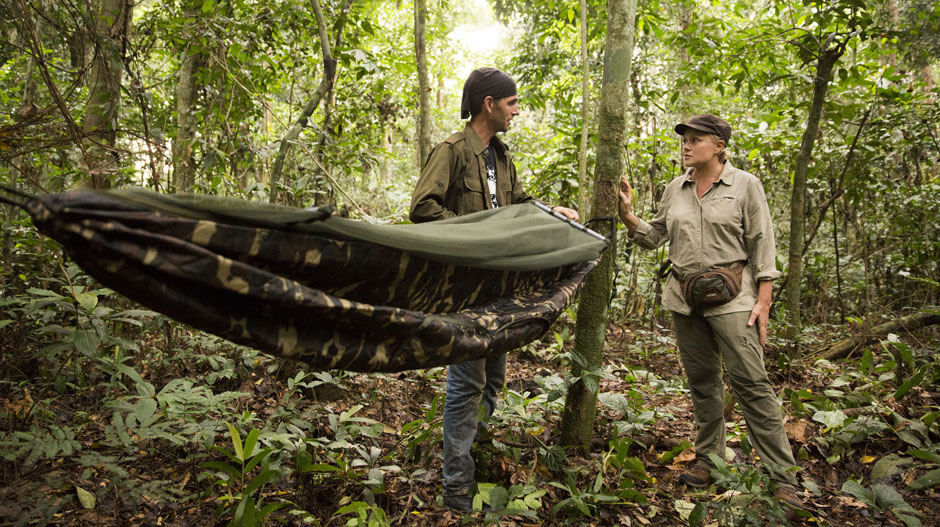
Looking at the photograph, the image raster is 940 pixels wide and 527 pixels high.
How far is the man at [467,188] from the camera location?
2.22m

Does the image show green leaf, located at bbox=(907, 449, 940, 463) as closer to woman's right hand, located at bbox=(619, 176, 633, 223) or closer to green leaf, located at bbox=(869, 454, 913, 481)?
green leaf, located at bbox=(869, 454, 913, 481)

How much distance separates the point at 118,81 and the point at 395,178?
442 inches

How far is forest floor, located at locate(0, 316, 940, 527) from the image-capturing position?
2061 millimetres

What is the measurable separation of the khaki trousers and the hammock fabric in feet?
3.17

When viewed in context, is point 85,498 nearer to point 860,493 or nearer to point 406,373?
point 406,373

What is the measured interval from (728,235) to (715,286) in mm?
280

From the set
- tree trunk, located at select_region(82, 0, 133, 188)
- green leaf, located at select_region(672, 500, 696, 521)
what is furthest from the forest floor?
tree trunk, located at select_region(82, 0, 133, 188)

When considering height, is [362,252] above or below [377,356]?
above

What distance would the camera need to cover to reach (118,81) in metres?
3.34

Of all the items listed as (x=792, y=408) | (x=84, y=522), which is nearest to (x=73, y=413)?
(x=84, y=522)

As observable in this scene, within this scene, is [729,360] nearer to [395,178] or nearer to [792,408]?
[792,408]

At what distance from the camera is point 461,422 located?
7.33ft

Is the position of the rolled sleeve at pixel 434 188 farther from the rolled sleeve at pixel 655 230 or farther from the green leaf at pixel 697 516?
the green leaf at pixel 697 516

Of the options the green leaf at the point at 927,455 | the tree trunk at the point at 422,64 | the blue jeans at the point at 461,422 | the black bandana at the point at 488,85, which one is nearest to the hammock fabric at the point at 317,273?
the blue jeans at the point at 461,422
